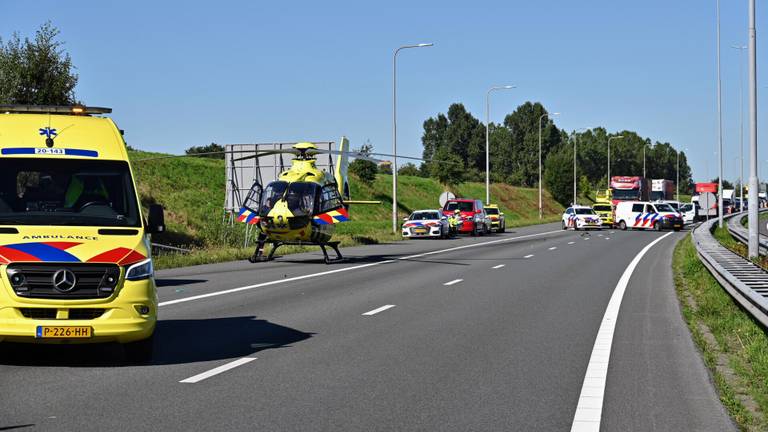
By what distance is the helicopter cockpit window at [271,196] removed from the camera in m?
27.2

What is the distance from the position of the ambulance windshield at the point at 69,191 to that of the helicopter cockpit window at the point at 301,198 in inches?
648

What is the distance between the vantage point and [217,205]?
6612cm

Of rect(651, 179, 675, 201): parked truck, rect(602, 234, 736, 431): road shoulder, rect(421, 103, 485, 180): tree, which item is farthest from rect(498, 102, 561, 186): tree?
rect(602, 234, 736, 431): road shoulder

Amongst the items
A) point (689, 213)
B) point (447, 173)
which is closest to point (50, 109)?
point (689, 213)

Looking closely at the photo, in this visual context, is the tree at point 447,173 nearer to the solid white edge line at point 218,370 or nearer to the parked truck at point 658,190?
the parked truck at point 658,190

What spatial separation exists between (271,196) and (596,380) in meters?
19.1

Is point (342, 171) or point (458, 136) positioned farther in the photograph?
point (458, 136)

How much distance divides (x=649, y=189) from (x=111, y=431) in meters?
81.8

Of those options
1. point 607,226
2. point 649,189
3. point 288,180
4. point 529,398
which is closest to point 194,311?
point 529,398

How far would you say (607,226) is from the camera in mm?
66250

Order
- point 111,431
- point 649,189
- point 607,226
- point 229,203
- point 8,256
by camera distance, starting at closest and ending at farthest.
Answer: point 111,431 < point 8,256 < point 229,203 < point 607,226 < point 649,189

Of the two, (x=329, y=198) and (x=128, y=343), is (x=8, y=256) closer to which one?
(x=128, y=343)

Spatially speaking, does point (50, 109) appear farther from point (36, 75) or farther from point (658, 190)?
point (658, 190)

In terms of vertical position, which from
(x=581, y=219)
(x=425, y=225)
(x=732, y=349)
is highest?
(x=425, y=225)
